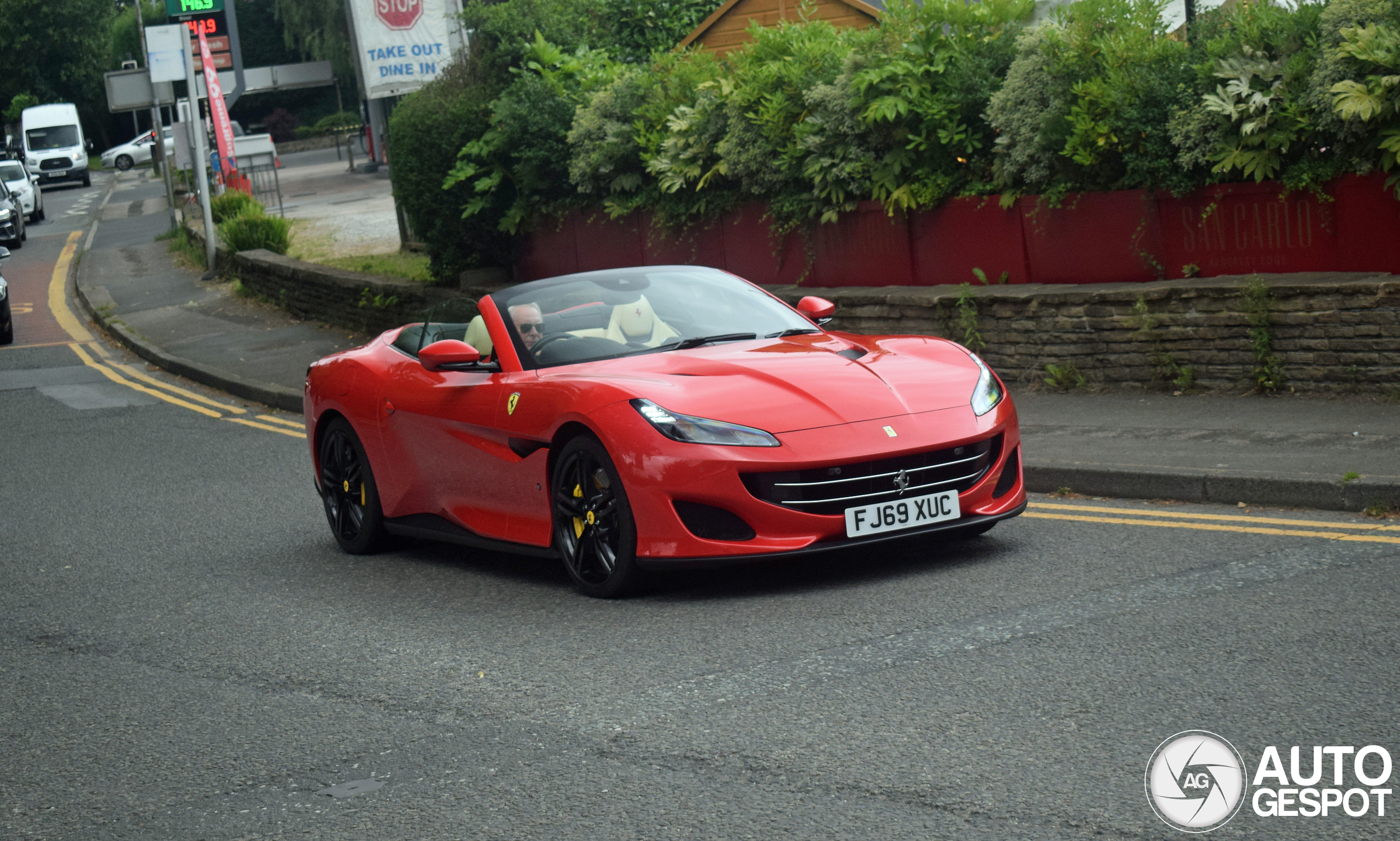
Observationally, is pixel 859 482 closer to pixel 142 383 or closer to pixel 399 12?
pixel 142 383

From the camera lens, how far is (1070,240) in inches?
447

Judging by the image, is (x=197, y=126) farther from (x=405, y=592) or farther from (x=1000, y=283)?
→ (x=405, y=592)

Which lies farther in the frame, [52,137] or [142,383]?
[52,137]

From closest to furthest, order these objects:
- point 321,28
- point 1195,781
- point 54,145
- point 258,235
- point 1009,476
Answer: point 1195,781 < point 1009,476 < point 258,235 < point 54,145 < point 321,28

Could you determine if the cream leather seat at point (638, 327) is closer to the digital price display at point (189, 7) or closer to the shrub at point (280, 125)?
the digital price display at point (189, 7)

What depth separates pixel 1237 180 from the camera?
10.2 m

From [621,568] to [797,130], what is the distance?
7248 mm

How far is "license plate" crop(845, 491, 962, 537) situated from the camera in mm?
6270

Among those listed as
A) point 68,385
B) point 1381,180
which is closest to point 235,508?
point 1381,180

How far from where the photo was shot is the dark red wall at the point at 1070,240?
31.8 feet

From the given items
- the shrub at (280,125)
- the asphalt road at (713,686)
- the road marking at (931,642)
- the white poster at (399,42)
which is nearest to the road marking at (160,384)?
the white poster at (399,42)

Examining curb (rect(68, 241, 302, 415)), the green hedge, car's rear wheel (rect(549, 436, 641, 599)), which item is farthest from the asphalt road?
curb (rect(68, 241, 302, 415))

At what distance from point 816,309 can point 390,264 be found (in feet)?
49.4

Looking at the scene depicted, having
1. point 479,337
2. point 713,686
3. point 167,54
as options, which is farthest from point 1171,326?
point 167,54
